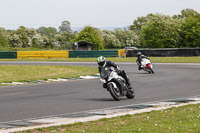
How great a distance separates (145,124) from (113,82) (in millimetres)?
4046

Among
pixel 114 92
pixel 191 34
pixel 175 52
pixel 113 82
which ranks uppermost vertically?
pixel 191 34

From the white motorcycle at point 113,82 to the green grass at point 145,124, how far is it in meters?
2.63

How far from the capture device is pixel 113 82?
11.1 meters

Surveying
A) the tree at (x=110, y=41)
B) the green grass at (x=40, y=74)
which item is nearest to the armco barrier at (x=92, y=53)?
the green grass at (x=40, y=74)

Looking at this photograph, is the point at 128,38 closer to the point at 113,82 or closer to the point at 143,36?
the point at 143,36

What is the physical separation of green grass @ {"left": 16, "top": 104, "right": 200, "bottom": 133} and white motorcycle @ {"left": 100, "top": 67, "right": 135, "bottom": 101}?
263 cm

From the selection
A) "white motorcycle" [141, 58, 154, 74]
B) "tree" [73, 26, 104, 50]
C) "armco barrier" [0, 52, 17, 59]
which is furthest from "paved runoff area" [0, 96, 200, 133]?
"tree" [73, 26, 104, 50]

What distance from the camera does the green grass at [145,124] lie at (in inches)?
259

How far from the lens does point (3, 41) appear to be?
111312mm

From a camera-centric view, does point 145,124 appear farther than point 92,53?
No

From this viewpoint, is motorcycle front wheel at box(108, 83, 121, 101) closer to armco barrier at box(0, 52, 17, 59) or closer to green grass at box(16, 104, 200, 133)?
green grass at box(16, 104, 200, 133)

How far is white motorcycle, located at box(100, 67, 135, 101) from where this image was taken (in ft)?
36.1

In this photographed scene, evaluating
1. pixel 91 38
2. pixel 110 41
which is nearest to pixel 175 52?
pixel 91 38

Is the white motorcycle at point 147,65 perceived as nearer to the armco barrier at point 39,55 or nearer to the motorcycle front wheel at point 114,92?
the motorcycle front wheel at point 114,92
